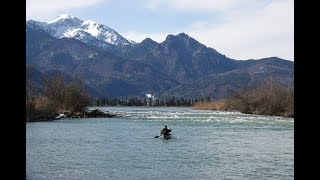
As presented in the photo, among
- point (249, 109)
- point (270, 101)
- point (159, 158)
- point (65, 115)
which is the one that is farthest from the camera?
point (249, 109)

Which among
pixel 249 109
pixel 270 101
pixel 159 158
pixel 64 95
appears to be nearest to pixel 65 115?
pixel 64 95

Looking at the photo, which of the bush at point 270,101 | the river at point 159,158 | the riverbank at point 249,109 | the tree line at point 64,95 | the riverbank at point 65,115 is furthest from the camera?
the bush at point 270,101

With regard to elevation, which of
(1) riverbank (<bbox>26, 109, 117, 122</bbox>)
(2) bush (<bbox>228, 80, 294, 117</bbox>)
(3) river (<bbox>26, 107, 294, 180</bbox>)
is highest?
(2) bush (<bbox>228, 80, 294, 117</bbox>)

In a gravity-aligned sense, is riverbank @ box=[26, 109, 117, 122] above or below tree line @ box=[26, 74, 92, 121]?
below

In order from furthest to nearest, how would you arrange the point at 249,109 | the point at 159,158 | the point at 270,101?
the point at 249,109, the point at 270,101, the point at 159,158

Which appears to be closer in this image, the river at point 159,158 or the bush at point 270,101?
the river at point 159,158

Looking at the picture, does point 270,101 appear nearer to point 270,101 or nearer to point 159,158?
point 270,101

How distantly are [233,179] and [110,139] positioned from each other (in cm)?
2196

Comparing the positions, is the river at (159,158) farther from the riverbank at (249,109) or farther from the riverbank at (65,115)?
the riverbank at (249,109)

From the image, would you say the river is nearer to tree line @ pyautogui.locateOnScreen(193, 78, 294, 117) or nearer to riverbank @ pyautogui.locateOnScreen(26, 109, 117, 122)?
riverbank @ pyautogui.locateOnScreen(26, 109, 117, 122)

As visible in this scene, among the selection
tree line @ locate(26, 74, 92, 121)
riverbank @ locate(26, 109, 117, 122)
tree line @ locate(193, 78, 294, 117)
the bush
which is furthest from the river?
tree line @ locate(193, 78, 294, 117)

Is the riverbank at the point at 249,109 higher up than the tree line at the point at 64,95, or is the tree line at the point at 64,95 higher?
the tree line at the point at 64,95

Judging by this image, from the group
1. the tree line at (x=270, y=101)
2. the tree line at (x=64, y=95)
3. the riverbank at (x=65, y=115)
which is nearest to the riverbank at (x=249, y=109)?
the tree line at (x=270, y=101)
